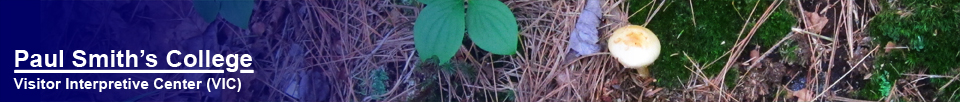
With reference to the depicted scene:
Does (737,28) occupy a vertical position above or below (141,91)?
above

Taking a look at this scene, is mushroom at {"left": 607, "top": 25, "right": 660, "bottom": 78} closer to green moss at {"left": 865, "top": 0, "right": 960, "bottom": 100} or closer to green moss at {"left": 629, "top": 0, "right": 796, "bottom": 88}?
green moss at {"left": 629, "top": 0, "right": 796, "bottom": 88}

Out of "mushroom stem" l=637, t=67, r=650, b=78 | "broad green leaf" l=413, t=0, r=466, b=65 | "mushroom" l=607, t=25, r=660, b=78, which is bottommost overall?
"mushroom stem" l=637, t=67, r=650, b=78

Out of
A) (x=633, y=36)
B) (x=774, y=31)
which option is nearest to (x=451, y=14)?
(x=633, y=36)

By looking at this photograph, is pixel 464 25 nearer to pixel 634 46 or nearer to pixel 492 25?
pixel 492 25

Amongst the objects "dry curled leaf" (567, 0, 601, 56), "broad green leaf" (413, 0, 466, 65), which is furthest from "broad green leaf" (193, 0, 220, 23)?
"dry curled leaf" (567, 0, 601, 56)

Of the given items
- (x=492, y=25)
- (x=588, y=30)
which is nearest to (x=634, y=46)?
(x=588, y=30)

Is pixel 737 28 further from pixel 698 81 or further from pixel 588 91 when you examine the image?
pixel 588 91
